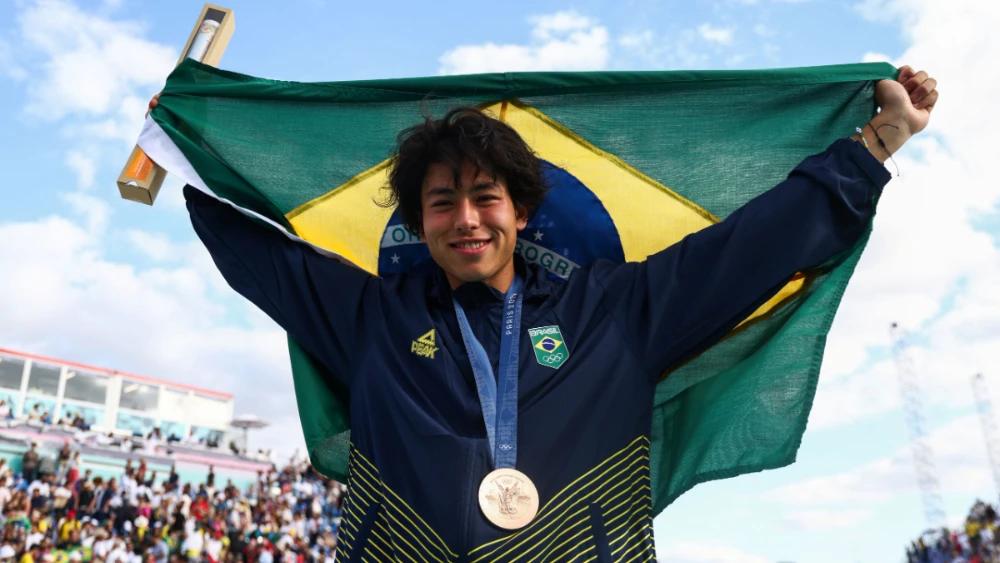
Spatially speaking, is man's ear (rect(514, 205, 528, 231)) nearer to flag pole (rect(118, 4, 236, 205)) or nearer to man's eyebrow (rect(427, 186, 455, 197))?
man's eyebrow (rect(427, 186, 455, 197))

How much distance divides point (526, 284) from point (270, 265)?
1.11m

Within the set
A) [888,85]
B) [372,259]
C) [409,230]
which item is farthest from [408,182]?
[888,85]

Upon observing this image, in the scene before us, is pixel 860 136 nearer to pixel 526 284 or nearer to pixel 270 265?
pixel 526 284

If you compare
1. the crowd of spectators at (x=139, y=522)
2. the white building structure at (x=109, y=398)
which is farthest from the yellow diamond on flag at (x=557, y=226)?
the white building structure at (x=109, y=398)

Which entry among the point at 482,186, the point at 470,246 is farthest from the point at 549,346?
the point at 482,186

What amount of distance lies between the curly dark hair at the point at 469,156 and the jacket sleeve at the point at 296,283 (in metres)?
0.43

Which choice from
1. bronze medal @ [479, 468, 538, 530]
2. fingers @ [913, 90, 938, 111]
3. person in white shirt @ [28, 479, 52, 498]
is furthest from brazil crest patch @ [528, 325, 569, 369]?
person in white shirt @ [28, 479, 52, 498]

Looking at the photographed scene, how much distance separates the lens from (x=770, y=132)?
11.9 ft

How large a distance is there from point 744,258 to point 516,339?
0.82 metres

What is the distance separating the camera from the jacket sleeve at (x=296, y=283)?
→ 3.24 m

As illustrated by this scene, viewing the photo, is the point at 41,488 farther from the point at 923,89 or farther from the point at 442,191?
the point at 923,89

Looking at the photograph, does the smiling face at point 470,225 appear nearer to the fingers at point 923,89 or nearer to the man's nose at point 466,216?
the man's nose at point 466,216

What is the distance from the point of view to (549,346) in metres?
2.83

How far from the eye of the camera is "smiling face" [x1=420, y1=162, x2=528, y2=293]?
9.86ft
